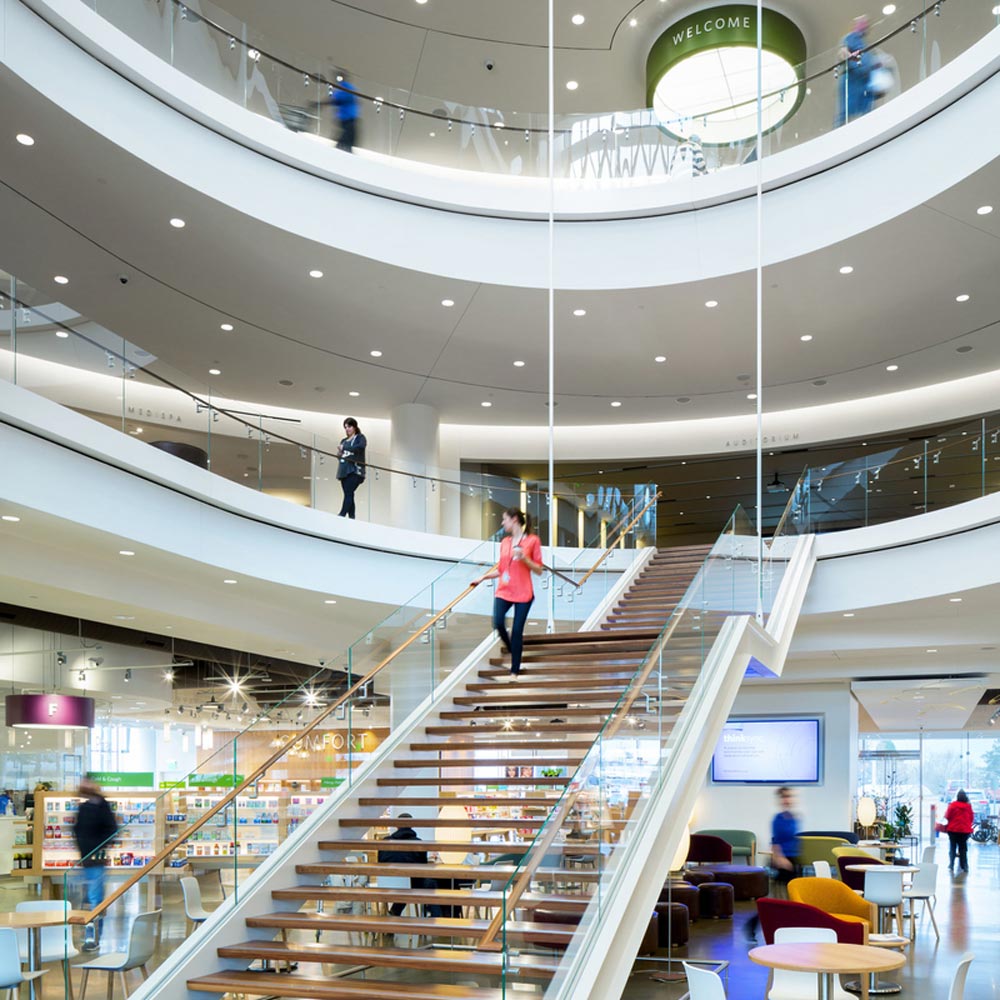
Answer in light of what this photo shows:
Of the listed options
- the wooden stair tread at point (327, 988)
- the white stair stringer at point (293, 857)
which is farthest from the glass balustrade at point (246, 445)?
the wooden stair tread at point (327, 988)

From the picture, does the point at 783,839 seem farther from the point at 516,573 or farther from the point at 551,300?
the point at 551,300

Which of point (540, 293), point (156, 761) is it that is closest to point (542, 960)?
point (540, 293)

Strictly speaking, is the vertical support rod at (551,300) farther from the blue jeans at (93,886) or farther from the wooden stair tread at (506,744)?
the blue jeans at (93,886)

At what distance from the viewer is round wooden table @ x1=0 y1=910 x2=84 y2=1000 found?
7.77 metres

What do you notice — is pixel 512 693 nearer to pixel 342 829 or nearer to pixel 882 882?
pixel 342 829

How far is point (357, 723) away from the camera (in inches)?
336

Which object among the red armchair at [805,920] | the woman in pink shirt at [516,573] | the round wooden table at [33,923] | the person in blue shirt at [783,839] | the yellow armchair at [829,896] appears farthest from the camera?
the person in blue shirt at [783,839]

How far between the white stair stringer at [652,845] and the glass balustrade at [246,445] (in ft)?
16.1

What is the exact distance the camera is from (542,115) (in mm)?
14125

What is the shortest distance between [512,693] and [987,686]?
13.5 m

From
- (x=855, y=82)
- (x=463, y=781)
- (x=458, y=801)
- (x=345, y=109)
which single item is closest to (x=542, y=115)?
(x=345, y=109)

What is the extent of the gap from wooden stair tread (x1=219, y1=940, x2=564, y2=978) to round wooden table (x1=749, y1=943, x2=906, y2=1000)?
5.69ft

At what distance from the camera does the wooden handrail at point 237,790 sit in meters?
6.79

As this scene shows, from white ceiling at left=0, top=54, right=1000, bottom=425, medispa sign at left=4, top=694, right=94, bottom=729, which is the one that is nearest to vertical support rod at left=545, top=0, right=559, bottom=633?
white ceiling at left=0, top=54, right=1000, bottom=425
